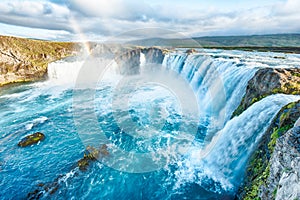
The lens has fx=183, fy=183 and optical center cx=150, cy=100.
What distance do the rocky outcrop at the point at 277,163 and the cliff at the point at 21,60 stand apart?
47.8 meters

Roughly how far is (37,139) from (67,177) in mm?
6406

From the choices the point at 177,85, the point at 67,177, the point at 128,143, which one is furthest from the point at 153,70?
the point at 67,177

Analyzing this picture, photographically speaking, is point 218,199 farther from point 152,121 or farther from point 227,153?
point 152,121

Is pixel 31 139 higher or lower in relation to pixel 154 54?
lower

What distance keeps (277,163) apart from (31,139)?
1674 cm

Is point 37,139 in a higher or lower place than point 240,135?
lower

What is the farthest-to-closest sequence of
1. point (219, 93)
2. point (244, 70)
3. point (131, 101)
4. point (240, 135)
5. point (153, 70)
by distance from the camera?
point (153, 70)
point (131, 101)
point (219, 93)
point (244, 70)
point (240, 135)

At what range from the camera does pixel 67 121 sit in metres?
19.4

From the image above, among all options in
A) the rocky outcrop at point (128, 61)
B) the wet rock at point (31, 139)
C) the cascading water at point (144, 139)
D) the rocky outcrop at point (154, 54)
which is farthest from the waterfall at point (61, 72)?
the wet rock at point (31, 139)

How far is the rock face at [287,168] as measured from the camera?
154 inches

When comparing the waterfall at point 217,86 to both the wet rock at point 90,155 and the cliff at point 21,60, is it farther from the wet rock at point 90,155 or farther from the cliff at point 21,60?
the cliff at point 21,60

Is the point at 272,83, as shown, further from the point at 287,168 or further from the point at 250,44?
the point at 250,44

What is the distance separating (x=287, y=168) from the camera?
14.4 feet

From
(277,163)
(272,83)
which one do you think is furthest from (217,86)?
(277,163)
